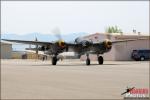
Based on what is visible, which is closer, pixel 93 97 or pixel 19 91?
pixel 93 97

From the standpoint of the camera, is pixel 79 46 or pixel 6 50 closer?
pixel 79 46

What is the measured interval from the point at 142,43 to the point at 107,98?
55.5m

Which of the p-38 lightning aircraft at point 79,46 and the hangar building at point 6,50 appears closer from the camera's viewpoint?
the p-38 lightning aircraft at point 79,46

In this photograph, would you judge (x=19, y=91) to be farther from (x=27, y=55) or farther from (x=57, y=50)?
(x=27, y=55)

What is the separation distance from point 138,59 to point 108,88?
48.2 meters

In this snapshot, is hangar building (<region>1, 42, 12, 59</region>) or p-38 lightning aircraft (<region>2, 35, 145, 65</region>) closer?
p-38 lightning aircraft (<region>2, 35, 145, 65</region>)

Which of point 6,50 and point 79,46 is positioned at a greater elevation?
point 79,46

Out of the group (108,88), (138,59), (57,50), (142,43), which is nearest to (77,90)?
(108,88)

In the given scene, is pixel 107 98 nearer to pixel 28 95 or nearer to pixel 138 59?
pixel 28 95

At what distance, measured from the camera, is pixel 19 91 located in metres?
14.7

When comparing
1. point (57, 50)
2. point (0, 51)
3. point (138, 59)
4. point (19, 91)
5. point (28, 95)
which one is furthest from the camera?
point (0, 51)

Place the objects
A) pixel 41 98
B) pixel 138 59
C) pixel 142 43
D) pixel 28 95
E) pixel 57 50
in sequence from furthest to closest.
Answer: pixel 142 43
pixel 138 59
pixel 57 50
pixel 28 95
pixel 41 98

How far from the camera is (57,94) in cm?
1367

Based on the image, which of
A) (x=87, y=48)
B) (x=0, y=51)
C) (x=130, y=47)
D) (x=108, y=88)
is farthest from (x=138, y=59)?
(x=108, y=88)
